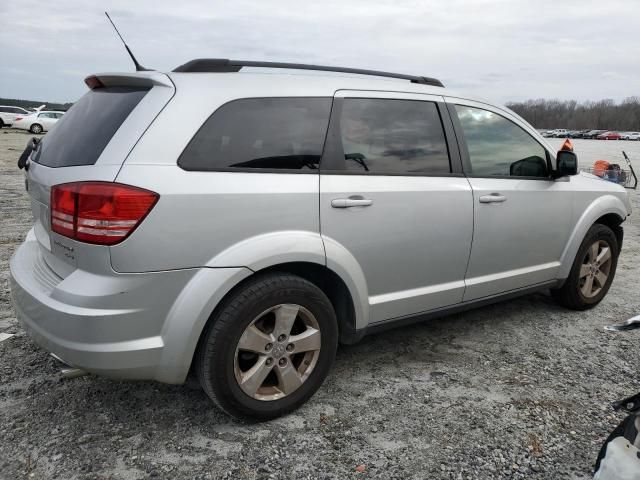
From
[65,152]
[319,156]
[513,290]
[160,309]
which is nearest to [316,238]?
[319,156]

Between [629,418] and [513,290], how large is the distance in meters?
1.98

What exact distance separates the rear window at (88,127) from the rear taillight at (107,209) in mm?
203

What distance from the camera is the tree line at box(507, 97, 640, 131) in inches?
4350

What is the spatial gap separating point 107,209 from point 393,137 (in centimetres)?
170

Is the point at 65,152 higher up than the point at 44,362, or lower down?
higher up

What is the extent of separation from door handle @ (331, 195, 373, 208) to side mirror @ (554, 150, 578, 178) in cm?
187

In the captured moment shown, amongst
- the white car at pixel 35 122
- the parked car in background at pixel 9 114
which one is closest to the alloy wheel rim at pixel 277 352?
the white car at pixel 35 122

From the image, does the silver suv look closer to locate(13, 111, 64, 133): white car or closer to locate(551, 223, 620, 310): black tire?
locate(551, 223, 620, 310): black tire

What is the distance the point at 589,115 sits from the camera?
11750 cm

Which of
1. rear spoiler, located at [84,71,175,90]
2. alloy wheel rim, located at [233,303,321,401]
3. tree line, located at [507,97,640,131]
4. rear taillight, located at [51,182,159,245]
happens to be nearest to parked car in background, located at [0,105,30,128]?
rear spoiler, located at [84,71,175,90]

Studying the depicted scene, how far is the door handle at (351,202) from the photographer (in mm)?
2818

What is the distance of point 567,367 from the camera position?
3.54 m

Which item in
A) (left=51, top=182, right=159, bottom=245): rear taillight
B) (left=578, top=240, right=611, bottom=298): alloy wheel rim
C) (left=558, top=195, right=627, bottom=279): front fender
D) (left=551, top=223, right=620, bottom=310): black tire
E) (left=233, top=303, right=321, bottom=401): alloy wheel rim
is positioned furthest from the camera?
(left=578, top=240, right=611, bottom=298): alloy wheel rim

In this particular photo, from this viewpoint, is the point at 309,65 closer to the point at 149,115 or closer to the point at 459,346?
the point at 149,115
